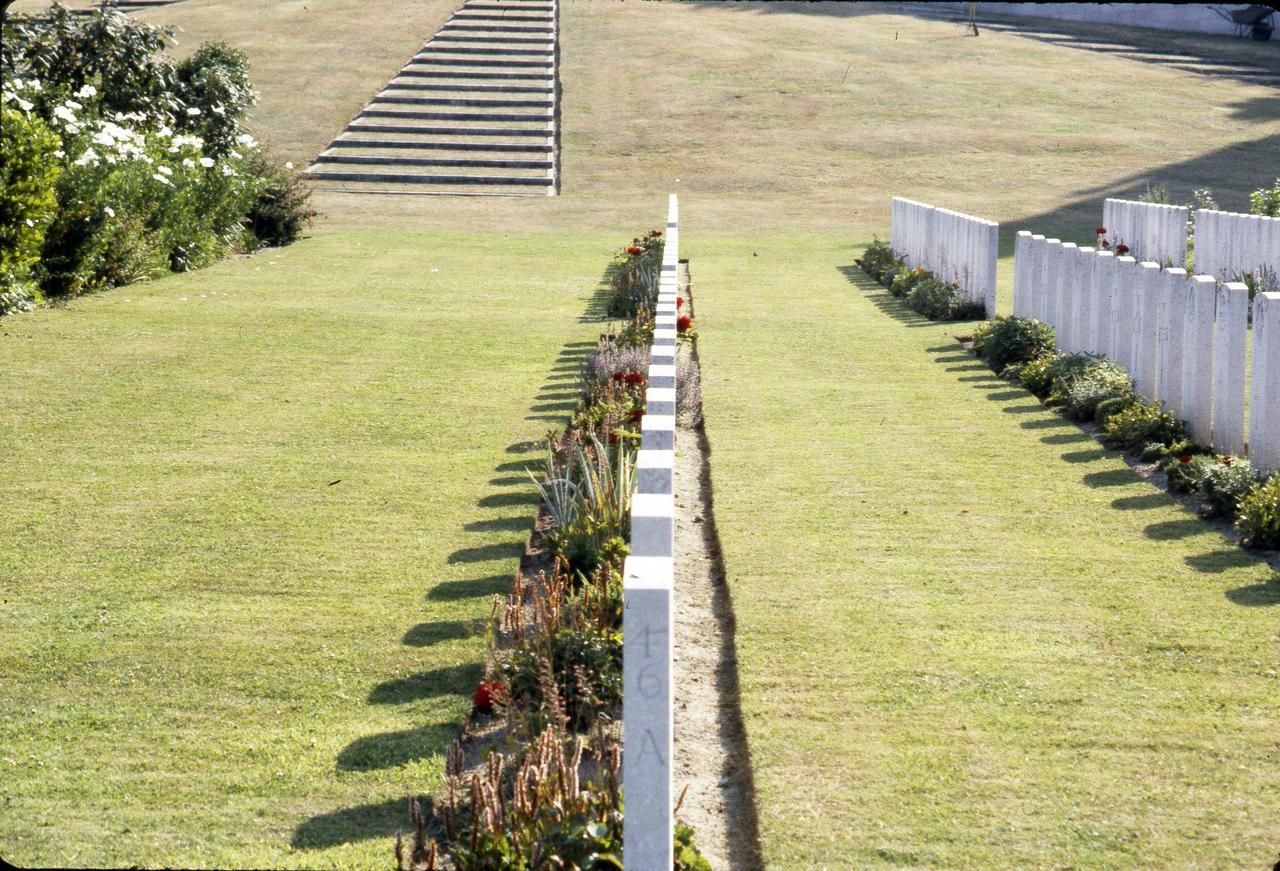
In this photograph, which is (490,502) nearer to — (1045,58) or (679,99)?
(679,99)

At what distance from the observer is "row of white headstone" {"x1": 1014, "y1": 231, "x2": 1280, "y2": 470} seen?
25.0 feet

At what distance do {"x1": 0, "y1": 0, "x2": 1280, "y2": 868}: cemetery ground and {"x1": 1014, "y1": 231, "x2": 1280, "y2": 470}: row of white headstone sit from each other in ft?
2.14

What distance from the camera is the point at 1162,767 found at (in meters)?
4.36

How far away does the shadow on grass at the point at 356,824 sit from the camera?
3.93 meters

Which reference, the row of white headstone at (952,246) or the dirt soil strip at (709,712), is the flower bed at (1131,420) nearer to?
the row of white headstone at (952,246)

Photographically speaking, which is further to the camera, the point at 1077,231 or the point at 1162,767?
the point at 1077,231

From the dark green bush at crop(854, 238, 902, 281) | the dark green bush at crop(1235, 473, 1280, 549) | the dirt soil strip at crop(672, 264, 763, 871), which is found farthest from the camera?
the dark green bush at crop(854, 238, 902, 281)

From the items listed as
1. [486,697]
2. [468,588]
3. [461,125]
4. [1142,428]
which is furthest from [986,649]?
[461,125]

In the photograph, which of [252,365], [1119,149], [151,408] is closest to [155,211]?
[252,365]

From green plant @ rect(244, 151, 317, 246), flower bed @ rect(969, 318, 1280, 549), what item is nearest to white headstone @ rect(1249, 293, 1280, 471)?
flower bed @ rect(969, 318, 1280, 549)

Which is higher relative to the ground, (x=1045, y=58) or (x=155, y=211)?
(x=1045, y=58)

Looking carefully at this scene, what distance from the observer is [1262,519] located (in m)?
6.69

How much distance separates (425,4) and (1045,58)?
2502 cm

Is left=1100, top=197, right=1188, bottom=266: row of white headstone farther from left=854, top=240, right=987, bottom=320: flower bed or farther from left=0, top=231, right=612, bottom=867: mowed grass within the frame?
left=0, top=231, right=612, bottom=867: mowed grass
